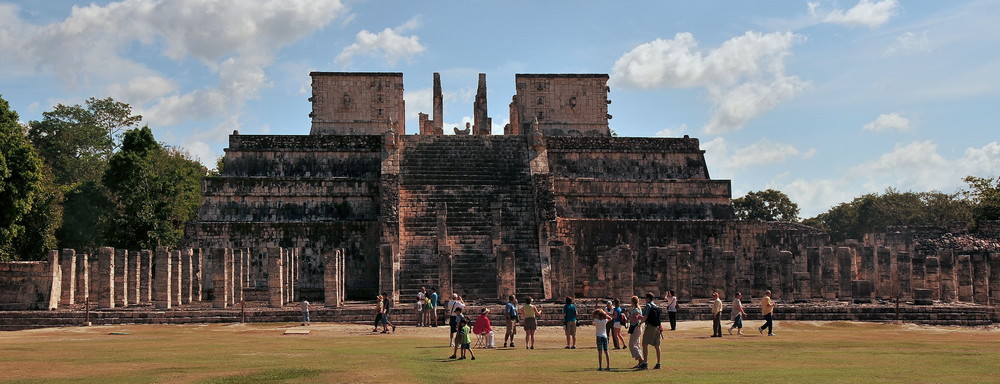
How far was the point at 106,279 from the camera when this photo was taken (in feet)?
102

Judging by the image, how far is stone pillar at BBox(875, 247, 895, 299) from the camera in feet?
114

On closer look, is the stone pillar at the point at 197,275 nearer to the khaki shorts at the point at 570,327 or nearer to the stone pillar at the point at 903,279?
the khaki shorts at the point at 570,327

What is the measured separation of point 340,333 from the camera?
25.9 meters

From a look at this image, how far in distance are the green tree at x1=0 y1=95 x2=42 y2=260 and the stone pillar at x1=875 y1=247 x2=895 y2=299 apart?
91.4 ft

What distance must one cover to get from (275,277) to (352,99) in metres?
13.7

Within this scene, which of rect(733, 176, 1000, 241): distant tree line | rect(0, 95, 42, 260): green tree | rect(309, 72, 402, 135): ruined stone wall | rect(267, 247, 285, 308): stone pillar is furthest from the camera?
rect(733, 176, 1000, 241): distant tree line

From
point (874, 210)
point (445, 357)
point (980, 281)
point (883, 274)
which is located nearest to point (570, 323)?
point (445, 357)

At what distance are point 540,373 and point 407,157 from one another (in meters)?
22.6

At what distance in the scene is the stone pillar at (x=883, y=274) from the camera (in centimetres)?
3478

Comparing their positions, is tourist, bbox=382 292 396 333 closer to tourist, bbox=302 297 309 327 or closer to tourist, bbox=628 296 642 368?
tourist, bbox=302 297 309 327

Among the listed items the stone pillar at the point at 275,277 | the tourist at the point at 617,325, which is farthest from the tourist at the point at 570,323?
the stone pillar at the point at 275,277

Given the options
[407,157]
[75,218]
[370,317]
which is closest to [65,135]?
[75,218]

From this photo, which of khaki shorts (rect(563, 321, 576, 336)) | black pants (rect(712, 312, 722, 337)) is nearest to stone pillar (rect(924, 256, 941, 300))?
black pants (rect(712, 312, 722, 337))

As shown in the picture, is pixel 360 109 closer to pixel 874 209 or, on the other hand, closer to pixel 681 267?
pixel 681 267
